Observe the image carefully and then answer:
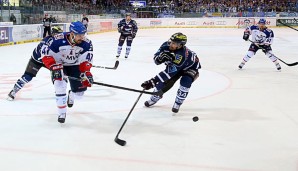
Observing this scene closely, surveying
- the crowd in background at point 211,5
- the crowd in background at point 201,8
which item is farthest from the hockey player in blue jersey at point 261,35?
the crowd in background at point 211,5

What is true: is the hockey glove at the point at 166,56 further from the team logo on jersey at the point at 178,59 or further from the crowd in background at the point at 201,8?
the crowd in background at the point at 201,8

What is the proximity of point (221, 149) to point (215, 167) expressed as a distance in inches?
18.1

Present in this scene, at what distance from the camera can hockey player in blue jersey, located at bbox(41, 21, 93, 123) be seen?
3680 mm

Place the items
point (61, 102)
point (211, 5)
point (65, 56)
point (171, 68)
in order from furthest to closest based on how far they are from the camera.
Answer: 1. point (211, 5)
2. point (171, 68)
3. point (65, 56)
4. point (61, 102)

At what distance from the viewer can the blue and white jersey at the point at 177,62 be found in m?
4.24

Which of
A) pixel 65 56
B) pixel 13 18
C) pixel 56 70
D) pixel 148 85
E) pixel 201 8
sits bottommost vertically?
pixel 148 85

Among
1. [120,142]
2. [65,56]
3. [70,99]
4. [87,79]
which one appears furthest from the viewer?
[70,99]

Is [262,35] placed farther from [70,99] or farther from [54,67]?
[54,67]

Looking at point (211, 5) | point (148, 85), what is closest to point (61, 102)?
point (148, 85)

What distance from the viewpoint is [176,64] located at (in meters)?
4.30

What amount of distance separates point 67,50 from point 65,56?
14 centimetres

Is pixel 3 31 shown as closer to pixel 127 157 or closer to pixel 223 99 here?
pixel 223 99

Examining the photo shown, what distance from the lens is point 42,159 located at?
3.04 meters

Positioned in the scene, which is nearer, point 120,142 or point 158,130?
point 120,142
